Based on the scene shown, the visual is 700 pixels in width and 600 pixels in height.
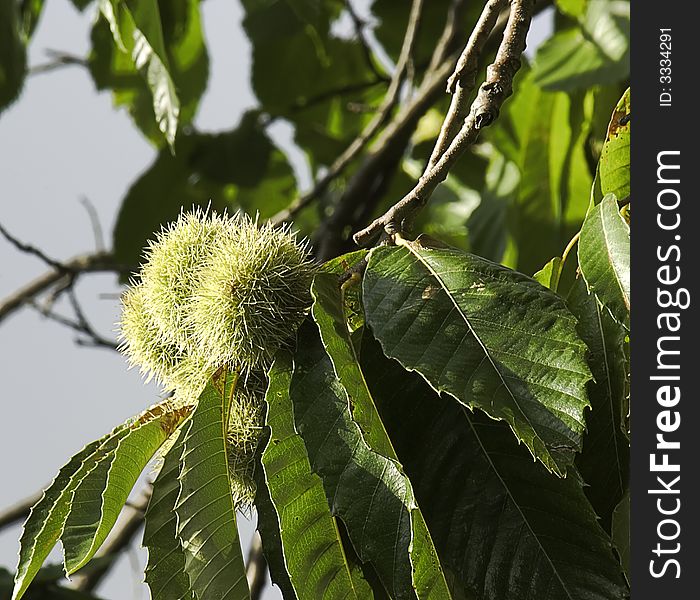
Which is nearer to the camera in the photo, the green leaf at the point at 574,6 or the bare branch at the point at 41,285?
the green leaf at the point at 574,6

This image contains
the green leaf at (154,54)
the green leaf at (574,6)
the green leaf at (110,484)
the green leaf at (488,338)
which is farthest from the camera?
the green leaf at (574,6)

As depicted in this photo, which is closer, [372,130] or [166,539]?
[166,539]

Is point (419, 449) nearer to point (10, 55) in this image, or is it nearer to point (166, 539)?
point (166, 539)

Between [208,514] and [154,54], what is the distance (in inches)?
20.7

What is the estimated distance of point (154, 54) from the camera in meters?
0.97

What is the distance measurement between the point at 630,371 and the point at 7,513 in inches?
51.7

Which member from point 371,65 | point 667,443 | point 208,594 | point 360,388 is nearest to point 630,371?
point 667,443

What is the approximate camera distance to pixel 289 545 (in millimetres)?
595

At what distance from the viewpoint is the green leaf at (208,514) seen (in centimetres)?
61

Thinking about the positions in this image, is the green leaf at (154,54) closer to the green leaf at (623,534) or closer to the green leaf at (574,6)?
the green leaf at (623,534)

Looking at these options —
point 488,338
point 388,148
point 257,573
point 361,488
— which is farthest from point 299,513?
point 388,148

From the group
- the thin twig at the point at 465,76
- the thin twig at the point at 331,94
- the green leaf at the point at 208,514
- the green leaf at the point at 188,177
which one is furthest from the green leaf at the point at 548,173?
the green leaf at the point at 208,514

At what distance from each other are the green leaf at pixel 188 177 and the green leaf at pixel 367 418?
1.28m

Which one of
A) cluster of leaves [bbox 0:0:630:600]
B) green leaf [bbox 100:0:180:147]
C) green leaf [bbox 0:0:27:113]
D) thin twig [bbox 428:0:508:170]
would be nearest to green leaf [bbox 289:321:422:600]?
cluster of leaves [bbox 0:0:630:600]
